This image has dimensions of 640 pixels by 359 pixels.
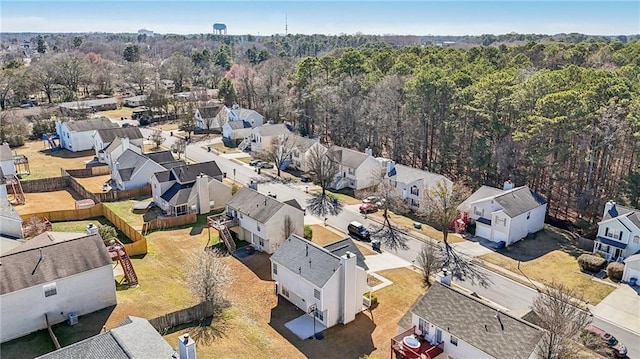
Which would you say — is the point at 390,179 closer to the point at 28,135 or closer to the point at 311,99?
the point at 311,99

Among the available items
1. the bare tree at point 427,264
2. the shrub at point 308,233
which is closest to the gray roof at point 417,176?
the shrub at point 308,233

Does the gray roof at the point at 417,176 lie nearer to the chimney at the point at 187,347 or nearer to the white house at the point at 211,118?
the chimney at the point at 187,347

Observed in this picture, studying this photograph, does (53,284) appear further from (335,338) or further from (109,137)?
(109,137)

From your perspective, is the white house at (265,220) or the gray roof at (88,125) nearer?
the white house at (265,220)

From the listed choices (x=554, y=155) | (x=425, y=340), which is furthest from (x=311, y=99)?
(x=425, y=340)

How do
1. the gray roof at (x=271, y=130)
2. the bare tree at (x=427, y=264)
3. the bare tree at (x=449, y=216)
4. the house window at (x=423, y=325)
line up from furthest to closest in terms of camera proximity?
the gray roof at (x=271, y=130) < the bare tree at (x=449, y=216) < the bare tree at (x=427, y=264) < the house window at (x=423, y=325)
